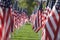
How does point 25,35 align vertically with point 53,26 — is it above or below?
below

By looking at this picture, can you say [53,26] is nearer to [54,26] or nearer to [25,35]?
[54,26]

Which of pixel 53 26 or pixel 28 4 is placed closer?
pixel 53 26

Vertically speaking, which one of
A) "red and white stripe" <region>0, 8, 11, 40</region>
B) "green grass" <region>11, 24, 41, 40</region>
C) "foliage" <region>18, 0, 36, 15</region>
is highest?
"red and white stripe" <region>0, 8, 11, 40</region>

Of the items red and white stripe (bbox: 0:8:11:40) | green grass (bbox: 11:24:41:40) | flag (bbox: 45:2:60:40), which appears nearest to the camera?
flag (bbox: 45:2:60:40)

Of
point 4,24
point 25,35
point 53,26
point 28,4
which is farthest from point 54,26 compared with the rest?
point 28,4

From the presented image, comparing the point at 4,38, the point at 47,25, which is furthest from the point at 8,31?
the point at 47,25

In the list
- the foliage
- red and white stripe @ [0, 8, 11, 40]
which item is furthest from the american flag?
the foliage

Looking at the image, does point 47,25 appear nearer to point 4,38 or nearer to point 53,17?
point 53,17

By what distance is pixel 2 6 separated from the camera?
10406mm

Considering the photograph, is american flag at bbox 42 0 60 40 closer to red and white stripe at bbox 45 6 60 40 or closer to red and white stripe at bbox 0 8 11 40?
red and white stripe at bbox 45 6 60 40

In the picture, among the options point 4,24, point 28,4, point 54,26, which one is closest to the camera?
point 54,26

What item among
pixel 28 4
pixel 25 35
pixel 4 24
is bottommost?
pixel 28 4

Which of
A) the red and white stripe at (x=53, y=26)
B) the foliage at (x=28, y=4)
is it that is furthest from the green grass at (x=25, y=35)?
the foliage at (x=28, y=4)

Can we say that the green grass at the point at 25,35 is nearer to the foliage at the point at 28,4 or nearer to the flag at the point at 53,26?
the flag at the point at 53,26
